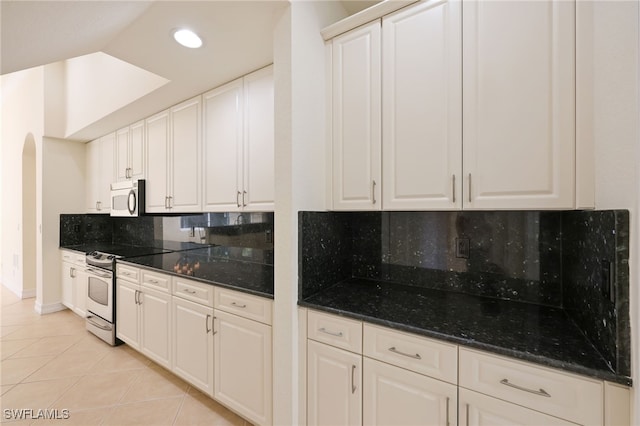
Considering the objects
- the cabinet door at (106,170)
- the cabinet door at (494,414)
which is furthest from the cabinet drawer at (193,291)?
the cabinet door at (106,170)

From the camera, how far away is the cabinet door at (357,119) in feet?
4.75

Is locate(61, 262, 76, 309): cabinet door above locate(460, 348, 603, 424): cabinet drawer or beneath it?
beneath

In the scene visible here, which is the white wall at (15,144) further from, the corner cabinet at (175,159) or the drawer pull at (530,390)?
the drawer pull at (530,390)

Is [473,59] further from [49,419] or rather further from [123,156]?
[123,156]

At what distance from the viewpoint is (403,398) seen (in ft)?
3.73

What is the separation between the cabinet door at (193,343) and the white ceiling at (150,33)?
5.47 feet

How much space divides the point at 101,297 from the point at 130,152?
158 cm

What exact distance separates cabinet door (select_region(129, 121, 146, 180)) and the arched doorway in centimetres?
263

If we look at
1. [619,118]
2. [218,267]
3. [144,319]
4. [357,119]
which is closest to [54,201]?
[144,319]

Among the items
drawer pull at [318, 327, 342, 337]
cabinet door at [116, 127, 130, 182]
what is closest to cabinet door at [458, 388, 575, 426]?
drawer pull at [318, 327, 342, 337]

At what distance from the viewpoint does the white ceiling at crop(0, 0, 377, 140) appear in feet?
4.50

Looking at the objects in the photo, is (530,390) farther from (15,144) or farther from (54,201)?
(15,144)

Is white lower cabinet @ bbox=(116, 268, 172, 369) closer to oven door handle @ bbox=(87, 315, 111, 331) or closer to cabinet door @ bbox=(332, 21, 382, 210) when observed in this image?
oven door handle @ bbox=(87, 315, 111, 331)

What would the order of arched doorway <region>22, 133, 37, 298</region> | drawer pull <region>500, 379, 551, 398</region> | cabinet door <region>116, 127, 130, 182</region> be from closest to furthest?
drawer pull <region>500, 379, 551, 398</region>, cabinet door <region>116, 127, 130, 182</region>, arched doorway <region>22, 133, 37, 298</region>
